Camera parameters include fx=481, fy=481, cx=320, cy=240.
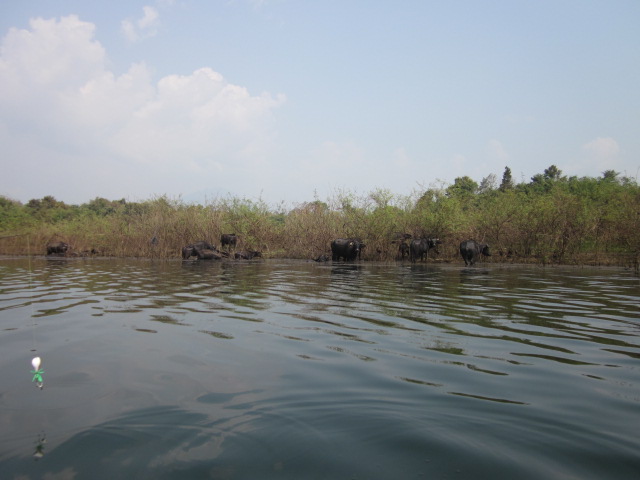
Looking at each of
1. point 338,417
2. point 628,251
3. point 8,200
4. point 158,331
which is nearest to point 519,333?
point 338,417

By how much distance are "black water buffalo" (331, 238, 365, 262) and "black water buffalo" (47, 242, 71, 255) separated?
16.5 metres

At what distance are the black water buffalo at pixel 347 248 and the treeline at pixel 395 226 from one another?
181 cm

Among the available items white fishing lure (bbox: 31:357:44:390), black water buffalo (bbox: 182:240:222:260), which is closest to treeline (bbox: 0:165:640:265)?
black water buffalo (bbox: 182:240:222:260)

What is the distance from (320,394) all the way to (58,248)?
28943mm

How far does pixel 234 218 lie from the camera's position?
27.6 meters

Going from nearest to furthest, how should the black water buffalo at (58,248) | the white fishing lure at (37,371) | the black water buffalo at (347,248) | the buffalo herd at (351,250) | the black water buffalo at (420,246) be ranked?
the white fishing lure at (37,371)
the buffalo herd at (351,250)
the black water buffalo at (420,246)
the black water buffalo at (347,248)
the black water buffalo at (58,248)

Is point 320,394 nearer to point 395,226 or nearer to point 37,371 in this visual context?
point 37,371

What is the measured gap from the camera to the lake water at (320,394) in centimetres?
243

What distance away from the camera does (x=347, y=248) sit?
22.6 metres

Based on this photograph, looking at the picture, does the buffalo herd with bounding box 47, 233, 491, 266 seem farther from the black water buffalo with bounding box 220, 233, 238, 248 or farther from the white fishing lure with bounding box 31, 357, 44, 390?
the white fishing lure with bounding box 31, 357, 44, 390

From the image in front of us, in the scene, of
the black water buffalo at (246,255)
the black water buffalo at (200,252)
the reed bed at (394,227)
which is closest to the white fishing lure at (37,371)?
the reed bed at (394,227)

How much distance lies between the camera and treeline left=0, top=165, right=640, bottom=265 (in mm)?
20797

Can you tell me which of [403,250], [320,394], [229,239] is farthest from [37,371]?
[229,239]

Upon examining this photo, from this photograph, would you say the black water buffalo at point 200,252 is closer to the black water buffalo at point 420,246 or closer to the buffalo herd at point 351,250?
the buffalo herd at point 351,250
